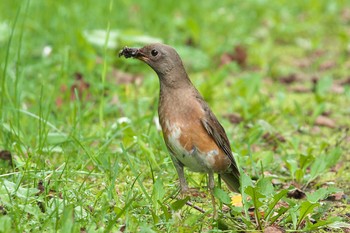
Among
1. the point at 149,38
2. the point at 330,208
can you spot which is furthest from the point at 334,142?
the point at 149,38

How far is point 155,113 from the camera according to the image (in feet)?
19.2

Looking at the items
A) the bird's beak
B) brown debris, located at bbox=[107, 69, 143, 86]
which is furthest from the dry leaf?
the bird's beak

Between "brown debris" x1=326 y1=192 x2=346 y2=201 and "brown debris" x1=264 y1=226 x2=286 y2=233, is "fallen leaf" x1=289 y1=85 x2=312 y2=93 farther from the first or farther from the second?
"brown debris" x1=264 y1=226 x2=286 y2=233

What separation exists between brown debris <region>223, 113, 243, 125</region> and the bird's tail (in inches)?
67.1

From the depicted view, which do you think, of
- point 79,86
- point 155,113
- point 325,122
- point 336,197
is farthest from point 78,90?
point 336,197

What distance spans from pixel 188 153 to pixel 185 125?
15 cm

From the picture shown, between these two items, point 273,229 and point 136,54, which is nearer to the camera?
point 273,229

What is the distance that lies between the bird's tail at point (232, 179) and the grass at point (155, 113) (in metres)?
0.17

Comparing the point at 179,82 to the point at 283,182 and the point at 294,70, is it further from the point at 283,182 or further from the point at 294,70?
the point at 294,70

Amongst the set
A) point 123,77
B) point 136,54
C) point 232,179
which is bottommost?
point 123,77

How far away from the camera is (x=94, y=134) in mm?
5215

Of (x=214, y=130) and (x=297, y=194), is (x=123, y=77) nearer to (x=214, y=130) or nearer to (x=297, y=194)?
(x=297, y=194)

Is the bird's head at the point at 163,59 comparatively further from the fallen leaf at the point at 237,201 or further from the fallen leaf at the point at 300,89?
the fallen leaf at the point at 300,89

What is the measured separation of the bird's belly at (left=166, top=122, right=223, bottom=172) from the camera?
13.2 ft
